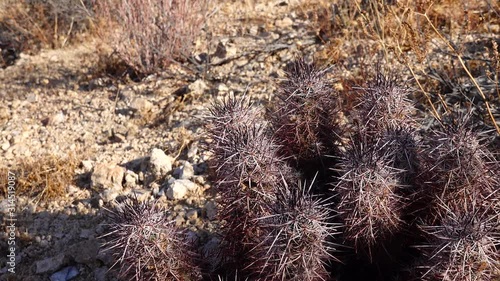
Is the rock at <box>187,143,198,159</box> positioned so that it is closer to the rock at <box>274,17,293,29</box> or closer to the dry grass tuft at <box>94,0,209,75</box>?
the dry grass tuft at <box>94,0,209,75</box>

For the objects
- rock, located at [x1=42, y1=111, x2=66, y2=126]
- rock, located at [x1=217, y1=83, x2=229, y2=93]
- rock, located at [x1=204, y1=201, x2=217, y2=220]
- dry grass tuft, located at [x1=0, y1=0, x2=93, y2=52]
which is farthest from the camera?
dry grass tuft, located at [x1=0, y1=0, x2=93, y2=52]

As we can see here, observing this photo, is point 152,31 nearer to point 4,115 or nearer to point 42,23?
point 4,115

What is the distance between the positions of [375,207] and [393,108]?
0.49 metres

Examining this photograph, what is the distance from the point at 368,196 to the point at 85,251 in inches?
84.9

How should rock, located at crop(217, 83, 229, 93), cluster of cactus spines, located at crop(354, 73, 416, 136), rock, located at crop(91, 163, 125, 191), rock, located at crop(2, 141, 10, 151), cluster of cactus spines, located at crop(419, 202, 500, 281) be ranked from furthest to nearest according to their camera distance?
rock, located at crop(217, 83, 229, 93)
rock, located at crop(2, 141, 10, 151)
rock, located at crop(91, 163, 125, 191)
cluster of cactus spines, located at crop(354, 73, 416, 136)
cluster of cactus spines, located at crop(419, 202, 500, 281)

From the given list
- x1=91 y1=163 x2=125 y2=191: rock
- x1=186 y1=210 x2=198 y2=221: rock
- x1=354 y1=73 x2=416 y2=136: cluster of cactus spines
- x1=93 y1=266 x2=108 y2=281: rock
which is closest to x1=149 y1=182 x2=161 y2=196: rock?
x1=91 y1=163 x2=125 y2=191: rock

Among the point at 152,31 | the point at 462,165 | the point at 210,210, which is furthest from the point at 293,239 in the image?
the point at 152,31

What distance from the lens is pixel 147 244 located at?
7.39 feet

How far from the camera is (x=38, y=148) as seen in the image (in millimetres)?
4699

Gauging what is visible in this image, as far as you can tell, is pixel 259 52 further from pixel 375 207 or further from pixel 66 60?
pixel 375 207

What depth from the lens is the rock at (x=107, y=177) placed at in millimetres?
4168

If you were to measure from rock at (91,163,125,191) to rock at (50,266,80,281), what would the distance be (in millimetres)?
684

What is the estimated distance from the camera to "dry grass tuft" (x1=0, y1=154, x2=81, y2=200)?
13.7 feet

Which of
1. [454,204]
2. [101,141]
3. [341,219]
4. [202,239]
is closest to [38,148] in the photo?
[101,141]
